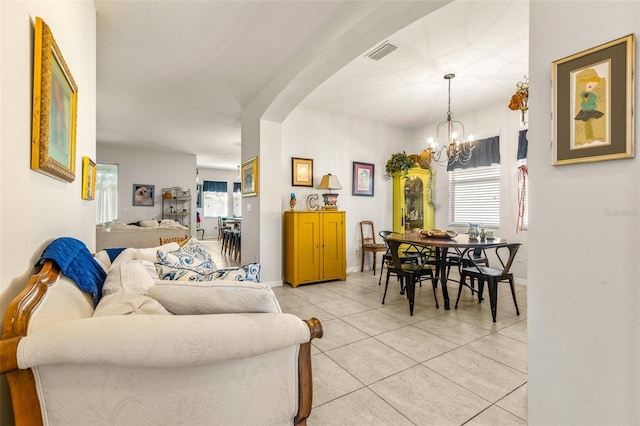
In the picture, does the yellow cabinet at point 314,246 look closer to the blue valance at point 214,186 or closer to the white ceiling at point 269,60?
the white ceiling at point 269,60

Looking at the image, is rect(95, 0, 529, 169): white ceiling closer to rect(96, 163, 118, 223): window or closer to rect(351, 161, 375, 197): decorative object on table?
rect(351, 161, 375, 197): decorative object on table

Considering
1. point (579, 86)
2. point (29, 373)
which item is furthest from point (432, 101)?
point (29, 373)

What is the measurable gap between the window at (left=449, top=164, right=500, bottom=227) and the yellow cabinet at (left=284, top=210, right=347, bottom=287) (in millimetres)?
2309

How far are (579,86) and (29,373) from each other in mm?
2021

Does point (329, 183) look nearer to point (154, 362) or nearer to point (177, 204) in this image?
point (154, 362)

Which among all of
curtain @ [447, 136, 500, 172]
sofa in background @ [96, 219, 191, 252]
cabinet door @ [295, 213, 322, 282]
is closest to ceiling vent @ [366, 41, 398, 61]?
cabinet door @ [295, 213, 322, 282]

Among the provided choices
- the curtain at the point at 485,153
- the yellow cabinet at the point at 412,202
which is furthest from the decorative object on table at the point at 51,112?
the curtain at the point at 485,153

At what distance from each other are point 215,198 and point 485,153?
33.0 feet

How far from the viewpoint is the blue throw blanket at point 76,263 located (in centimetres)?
116

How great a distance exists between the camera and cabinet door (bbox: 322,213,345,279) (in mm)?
4488

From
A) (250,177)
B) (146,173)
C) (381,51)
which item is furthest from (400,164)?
(146,173)

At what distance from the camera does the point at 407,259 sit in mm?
3938

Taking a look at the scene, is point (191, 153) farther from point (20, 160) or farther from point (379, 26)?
point (20, 160)

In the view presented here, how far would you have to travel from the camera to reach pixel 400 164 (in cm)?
520
